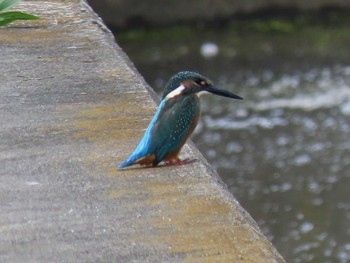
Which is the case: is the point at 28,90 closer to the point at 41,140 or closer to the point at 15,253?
the point at 41,140

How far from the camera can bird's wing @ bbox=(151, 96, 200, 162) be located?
117 inches

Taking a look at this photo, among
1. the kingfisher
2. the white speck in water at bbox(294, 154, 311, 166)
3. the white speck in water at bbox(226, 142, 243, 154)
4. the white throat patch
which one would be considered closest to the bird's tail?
the kingfisher

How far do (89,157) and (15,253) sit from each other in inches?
27.2

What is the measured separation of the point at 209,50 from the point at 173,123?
685 cm

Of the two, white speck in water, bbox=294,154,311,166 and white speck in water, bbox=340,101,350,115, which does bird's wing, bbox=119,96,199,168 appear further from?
white speck in water, bbox=340,101,350,115

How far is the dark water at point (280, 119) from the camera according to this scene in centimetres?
616

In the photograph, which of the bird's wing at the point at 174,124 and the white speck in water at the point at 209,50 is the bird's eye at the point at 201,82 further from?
the white speck in water at the point at 209,50

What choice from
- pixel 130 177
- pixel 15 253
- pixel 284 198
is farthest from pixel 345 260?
pixel 15 253

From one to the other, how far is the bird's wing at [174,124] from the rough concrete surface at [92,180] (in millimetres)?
70

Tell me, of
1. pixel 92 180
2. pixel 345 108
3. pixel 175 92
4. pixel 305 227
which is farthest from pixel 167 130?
pixel 345 108

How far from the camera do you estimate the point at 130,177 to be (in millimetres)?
2926

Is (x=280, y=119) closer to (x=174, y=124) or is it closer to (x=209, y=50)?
(x=209, y=50)

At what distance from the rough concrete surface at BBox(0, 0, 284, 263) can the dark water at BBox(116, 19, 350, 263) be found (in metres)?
2.29

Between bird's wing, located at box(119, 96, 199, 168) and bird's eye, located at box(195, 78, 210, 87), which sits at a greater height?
bird's eye, located at box(195, 78, 210, 87)
